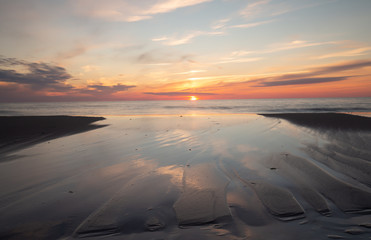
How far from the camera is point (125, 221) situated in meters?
3.67

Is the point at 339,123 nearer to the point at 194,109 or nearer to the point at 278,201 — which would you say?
the point at 278,201

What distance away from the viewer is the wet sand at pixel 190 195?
3.38 m

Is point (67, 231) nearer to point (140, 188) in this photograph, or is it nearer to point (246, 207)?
point (140, 188)

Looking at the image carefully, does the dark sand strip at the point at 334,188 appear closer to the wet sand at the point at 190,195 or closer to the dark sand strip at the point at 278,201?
the wet sand at the point at 190,195

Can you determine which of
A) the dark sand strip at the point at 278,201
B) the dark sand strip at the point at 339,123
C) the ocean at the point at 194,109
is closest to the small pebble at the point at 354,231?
the dark sand strip at the point at 278,201

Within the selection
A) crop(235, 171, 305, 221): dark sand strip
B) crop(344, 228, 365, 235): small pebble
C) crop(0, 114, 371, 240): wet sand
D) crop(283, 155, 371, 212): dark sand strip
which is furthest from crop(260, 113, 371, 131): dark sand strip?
crop(344, 228, 365, 235): small pebble

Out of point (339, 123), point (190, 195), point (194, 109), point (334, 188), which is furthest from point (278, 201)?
point (194, 109)

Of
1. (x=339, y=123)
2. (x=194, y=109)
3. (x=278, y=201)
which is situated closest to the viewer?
(x=278, y=201)

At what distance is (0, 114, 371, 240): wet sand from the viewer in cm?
338

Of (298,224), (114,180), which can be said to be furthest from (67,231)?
(298,224)

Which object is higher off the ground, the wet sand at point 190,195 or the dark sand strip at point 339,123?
the dark sand strip at point 339,123

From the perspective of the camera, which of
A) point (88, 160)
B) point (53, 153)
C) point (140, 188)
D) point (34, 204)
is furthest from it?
point (53, 153)

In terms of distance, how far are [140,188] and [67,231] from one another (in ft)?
6.43

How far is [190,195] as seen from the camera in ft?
15.5
